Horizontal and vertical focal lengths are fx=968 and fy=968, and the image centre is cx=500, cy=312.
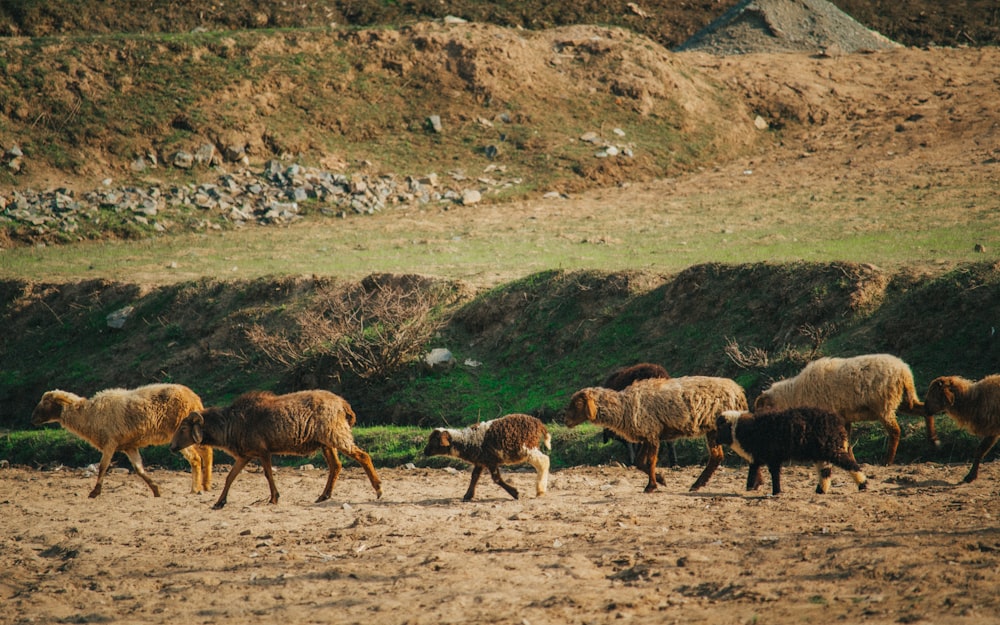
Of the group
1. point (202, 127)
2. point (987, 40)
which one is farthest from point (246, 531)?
point (987, 40)

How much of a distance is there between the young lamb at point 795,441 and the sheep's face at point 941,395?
145cm

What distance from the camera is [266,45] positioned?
3666 cm

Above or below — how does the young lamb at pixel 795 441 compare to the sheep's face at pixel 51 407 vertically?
above

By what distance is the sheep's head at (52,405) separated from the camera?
1359 centimetres

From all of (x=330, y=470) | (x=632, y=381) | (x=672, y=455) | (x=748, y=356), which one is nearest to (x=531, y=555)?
(x=330, y=470)

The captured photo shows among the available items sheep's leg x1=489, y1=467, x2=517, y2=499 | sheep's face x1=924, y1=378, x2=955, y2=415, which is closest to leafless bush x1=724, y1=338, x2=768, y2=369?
sheep's face x1=924, y1=378, x2=955, y2=415

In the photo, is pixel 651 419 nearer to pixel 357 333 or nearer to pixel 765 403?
pixel 765 403

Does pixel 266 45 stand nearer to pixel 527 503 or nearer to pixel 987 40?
pixel 527 503

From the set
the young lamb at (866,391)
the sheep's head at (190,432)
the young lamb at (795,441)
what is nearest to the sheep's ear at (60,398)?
the sheep's head at (190,432)

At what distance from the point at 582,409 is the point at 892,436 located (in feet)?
12.7

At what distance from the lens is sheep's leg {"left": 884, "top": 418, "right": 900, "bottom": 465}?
11906mm

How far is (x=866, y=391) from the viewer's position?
11.8 metres

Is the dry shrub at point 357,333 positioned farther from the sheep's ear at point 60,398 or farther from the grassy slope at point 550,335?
the sheep's ear at point 60,398

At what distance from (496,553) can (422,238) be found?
18054mm
